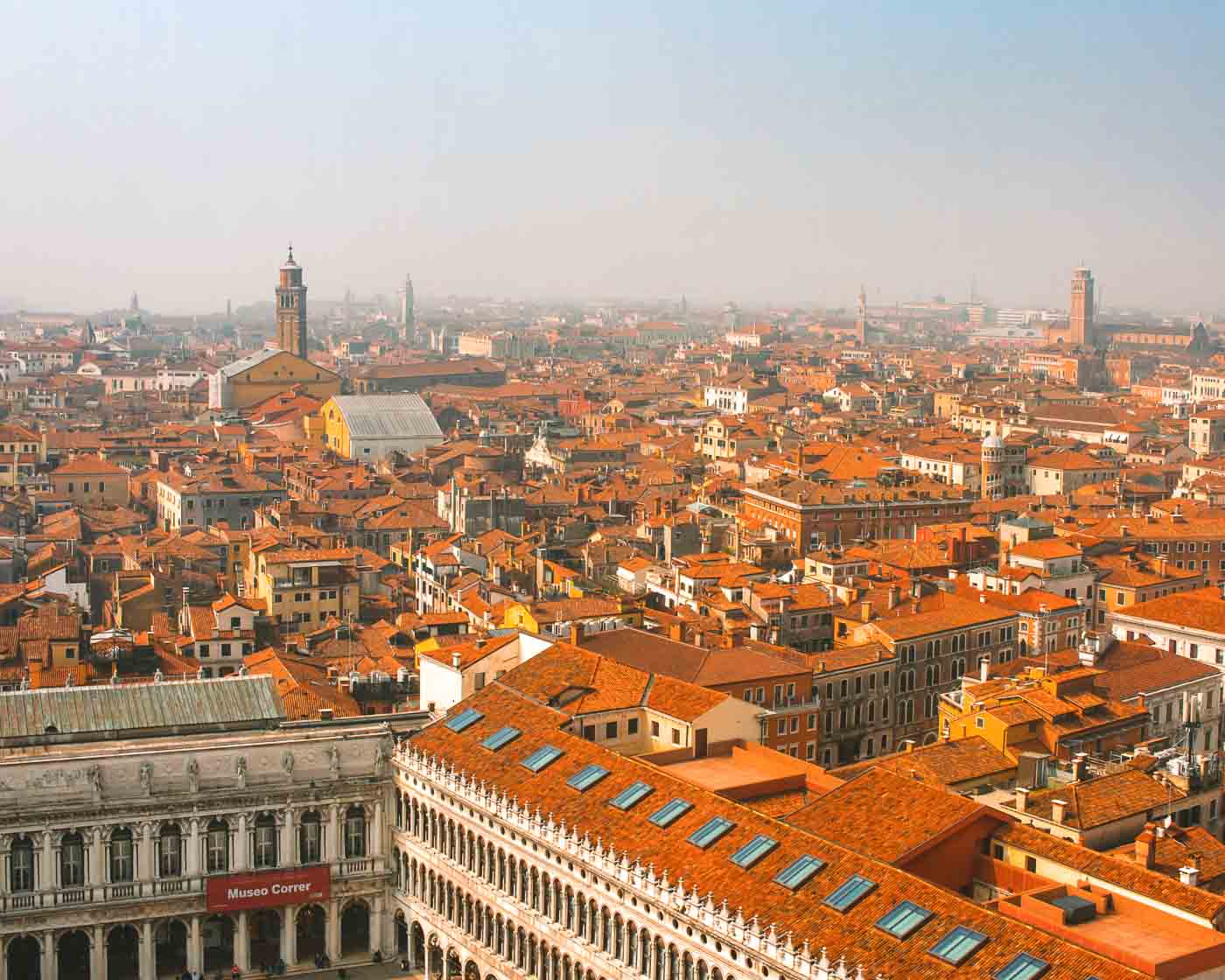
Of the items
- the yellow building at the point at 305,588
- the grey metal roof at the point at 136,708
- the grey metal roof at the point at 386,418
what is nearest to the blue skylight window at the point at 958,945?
the grey metal roof at the point at 136,708

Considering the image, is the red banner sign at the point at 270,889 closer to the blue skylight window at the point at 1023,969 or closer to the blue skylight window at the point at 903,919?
the blue skylight window at the point at 903,919

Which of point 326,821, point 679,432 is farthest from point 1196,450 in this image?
point 326,821

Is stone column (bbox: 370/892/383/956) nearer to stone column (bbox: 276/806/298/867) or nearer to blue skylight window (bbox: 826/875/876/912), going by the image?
stone column (bbox: 276/806/298/867)

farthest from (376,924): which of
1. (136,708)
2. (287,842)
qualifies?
(136,708)

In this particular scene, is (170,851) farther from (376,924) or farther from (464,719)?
(464,719)

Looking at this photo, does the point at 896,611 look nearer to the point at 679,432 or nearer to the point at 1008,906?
the point at 1008,906
